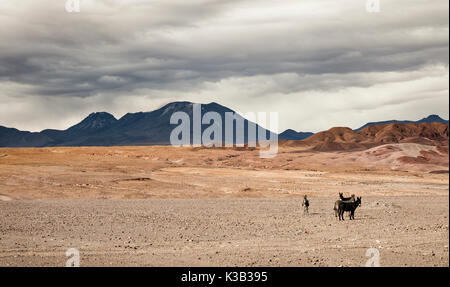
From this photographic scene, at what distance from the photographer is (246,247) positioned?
19922mm

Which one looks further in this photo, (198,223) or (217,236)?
(198,223)

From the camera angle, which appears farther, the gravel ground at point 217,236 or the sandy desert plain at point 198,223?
the sandy desert plain at point 198,223

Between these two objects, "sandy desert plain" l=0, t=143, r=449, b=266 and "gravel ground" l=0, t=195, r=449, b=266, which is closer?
"gravel ground" l=0, t=195, r=449, b=266

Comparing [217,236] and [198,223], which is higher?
[217,236]

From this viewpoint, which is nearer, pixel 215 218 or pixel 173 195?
pixel 215 218

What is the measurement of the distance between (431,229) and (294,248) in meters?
9.29

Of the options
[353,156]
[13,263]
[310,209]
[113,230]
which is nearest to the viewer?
[13,263]

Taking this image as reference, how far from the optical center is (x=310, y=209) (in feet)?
119
